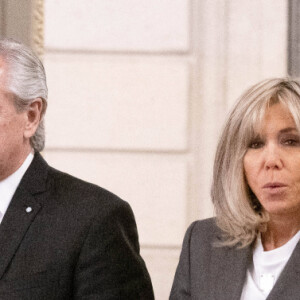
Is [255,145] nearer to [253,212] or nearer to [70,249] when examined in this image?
[253,212]

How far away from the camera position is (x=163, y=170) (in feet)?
14.6

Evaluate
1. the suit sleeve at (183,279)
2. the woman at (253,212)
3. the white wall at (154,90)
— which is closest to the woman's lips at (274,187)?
the woman at (253,212)

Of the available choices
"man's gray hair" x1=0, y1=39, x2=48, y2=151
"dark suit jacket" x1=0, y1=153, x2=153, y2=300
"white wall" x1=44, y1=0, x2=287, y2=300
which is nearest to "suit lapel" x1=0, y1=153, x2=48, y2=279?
"dark suit jacket" x1=0, y1=153, x2=153, y2=300

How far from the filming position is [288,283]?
2.36 m

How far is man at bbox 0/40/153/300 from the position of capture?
8.16 ft

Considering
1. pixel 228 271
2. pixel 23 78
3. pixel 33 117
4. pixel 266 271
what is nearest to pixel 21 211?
pixel 33 117

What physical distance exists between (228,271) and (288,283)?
22cm

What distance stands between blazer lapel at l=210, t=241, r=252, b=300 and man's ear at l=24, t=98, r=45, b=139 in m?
0.68

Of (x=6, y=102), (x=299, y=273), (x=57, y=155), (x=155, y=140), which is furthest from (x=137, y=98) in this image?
(x=299, y=273)

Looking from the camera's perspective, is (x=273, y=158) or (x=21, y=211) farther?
(x=21, y=211)

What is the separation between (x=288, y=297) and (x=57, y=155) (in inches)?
91.6

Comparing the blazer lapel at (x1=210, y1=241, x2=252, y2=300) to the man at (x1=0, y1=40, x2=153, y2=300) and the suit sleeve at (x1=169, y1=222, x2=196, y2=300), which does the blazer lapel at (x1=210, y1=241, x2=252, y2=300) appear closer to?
the suit sleeve at (x1=169, y1=222, x2=196, y2=300)

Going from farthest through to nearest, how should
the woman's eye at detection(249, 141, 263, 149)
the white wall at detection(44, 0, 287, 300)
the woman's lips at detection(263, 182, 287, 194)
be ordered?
the white wall at detection(44, 0, 287, 300), the woman's eye at detection(249, 141, 263, 149), the woman's lips at detection(263, 182, 287, 194)

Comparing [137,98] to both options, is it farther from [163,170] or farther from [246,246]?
[246,246]
